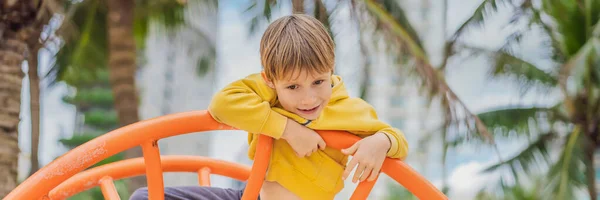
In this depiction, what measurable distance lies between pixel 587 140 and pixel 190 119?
24.0ft

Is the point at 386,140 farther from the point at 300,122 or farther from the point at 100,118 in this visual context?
the point at 100,118

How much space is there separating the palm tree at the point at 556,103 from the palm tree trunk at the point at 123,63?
10.6ft

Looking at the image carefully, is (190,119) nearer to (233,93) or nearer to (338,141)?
(233,93)

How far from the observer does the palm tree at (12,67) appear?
2.78m

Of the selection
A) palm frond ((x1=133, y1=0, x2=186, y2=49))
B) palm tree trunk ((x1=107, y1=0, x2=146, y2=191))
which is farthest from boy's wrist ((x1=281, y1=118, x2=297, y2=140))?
palm frond ((x1=133, y1=0, x2=186, y2=49))

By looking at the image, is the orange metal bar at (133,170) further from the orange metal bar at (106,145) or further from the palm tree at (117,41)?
the palm tree at (117,41)

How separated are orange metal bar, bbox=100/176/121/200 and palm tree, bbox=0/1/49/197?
1.28 meters

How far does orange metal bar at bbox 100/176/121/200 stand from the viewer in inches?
62.4

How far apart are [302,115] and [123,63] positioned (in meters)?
5.68

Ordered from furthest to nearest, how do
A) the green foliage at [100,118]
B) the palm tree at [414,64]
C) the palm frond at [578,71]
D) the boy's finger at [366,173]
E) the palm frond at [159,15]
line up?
1. the green foliage at [100,118]
2. the palm frond at [159,15]
3. the palm frond at [578,71]
4. the palm tree at [414,64]
5. the boy's finger at [366,173]

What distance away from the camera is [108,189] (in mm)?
1624

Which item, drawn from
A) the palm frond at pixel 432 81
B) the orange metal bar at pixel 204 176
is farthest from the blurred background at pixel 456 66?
the orange metal bar at pixel 204 176

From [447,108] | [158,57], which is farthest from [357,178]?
[158,57]

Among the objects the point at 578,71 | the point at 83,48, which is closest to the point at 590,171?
the point at 578,71
